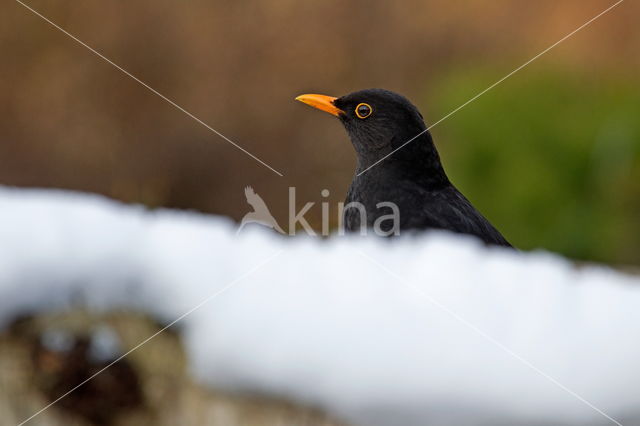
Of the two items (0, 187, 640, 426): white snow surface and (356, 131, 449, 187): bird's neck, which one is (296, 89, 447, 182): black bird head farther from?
(0, 187, 640, 426): white snow surface

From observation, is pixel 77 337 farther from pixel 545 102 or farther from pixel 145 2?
pixel 145 2

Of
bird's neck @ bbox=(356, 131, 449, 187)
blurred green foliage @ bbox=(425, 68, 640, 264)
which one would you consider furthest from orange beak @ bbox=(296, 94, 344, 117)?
blurred green foliage @ bbox=(425, 68, 640, 264)

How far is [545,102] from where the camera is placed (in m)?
3.41

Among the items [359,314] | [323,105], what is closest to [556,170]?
[323,105]

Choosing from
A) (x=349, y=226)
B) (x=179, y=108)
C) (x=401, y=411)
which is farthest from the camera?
(x=179, y=108)

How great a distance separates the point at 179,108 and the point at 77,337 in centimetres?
436

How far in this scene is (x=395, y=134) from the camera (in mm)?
1982

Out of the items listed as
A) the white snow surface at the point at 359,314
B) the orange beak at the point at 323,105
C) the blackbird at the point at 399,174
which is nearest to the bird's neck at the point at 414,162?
the blackbird at the point at 399,174

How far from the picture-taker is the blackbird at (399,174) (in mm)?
1842

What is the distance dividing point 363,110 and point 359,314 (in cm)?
135

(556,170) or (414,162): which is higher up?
(414,162)

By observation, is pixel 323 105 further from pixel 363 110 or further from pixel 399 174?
pixel 399 174

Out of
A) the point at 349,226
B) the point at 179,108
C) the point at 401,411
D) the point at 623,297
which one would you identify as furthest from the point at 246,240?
the point at 179,108

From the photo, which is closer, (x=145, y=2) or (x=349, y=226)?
(x=349, y=226)
